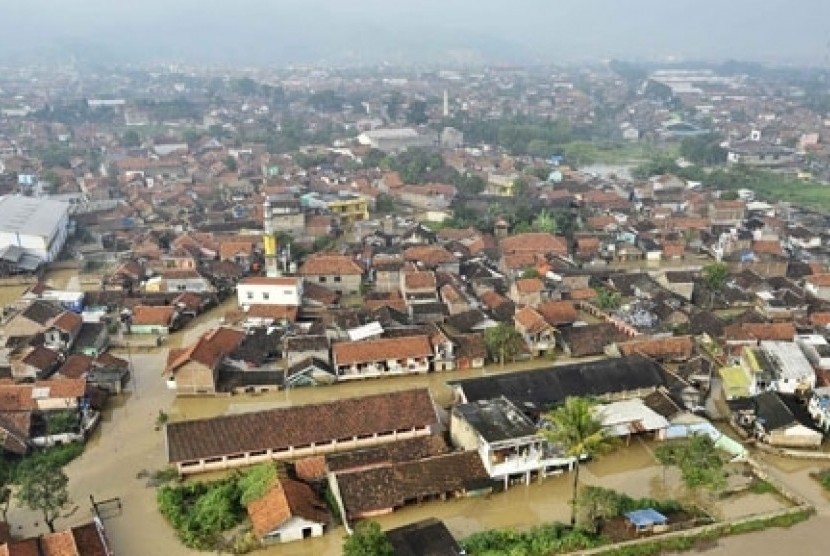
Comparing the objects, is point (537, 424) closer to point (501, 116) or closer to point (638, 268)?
point (638, 268)

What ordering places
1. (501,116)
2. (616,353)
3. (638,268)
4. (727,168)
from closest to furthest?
(616,353)
(638,268)
(727,168)
(501,116)

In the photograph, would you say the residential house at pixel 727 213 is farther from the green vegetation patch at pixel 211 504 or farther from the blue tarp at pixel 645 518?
the green vegetation patch at pixel 211 504

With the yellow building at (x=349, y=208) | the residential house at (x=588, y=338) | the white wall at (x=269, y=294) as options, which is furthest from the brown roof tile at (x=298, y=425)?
the yellow building at (x=349, y=208)

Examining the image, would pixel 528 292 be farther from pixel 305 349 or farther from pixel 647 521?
pixel 647 521

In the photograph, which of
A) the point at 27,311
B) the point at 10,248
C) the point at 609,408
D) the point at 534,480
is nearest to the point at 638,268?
the point at 609,408

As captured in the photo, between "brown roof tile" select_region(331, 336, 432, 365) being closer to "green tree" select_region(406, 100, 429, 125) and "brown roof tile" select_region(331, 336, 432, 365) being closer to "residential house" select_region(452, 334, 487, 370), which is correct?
"residential house" select_region(452, 334, 487, 370)
